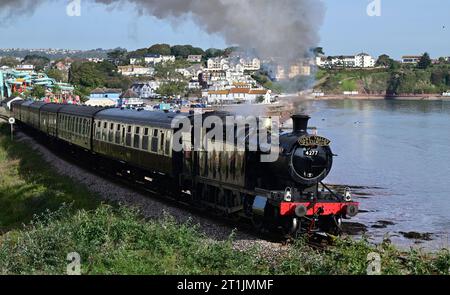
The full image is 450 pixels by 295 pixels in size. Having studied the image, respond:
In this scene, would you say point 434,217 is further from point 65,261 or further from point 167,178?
point 65,261

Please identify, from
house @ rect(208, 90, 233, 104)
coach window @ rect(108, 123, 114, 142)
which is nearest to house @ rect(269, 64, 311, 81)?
coach window @ rect(108, 123, 114, 142)

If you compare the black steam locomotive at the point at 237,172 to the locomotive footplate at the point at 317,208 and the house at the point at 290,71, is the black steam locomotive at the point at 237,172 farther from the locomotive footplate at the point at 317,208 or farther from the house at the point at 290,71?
the house at the point at 290,71

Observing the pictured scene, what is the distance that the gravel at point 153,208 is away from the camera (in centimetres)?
1791

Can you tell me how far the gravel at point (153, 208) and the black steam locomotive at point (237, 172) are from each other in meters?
0.68

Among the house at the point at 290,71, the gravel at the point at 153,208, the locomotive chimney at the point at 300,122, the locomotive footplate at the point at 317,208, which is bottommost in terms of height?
the gravel at the point at 153,208

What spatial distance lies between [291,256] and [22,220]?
1726 cm

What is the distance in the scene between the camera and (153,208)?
25.0 metres

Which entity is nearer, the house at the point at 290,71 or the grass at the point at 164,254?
the grass at the point at 164,254

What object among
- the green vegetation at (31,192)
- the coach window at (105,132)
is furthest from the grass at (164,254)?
the coach window at (105,132)

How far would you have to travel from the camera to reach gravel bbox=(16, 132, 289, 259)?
17.9 meters

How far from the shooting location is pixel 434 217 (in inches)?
1462

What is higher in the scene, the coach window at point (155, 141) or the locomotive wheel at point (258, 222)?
the coach window at point (155, 141)

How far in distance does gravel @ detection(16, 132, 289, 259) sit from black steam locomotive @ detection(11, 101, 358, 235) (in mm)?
681
